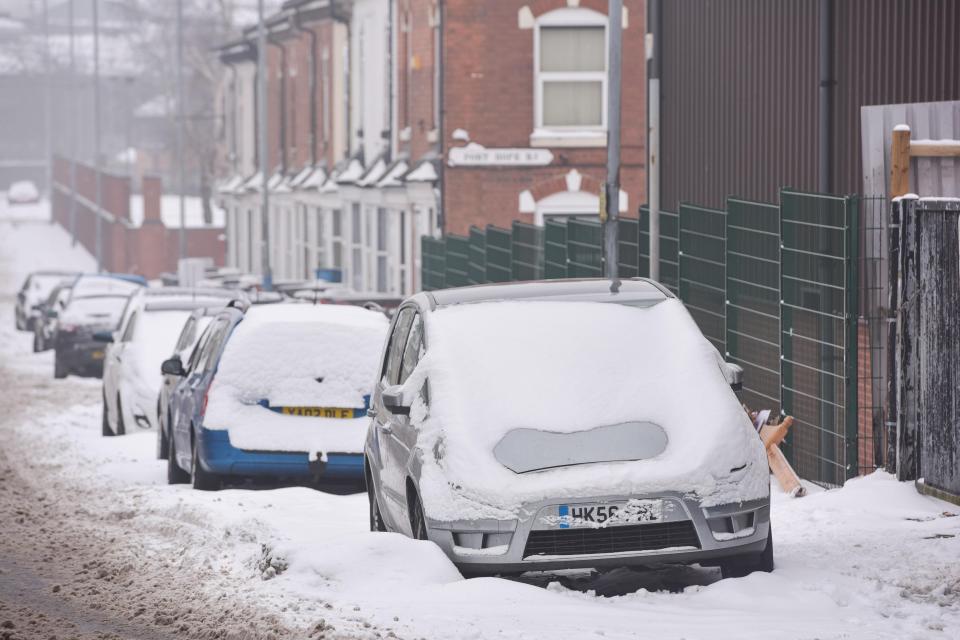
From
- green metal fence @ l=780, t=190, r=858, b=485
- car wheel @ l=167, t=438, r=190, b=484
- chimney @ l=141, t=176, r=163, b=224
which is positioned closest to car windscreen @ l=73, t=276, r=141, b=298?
car wheel @ l=167, t=438, r=190, b=484

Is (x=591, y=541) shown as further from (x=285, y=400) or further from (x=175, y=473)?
(x=175, y=473)

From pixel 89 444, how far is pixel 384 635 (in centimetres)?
1247

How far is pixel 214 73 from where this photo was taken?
92.7m

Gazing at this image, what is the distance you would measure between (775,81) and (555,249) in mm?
3573

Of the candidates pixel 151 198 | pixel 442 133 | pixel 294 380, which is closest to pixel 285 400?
pixel 294 380

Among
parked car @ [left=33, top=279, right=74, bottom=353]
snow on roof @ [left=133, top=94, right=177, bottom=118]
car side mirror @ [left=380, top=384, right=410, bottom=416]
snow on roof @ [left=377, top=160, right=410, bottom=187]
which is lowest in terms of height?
parked car @ [left=33, top=279, right=74, bottom=353]

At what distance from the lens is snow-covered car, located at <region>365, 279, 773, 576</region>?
8852mm

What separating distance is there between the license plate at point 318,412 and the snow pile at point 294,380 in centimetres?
3

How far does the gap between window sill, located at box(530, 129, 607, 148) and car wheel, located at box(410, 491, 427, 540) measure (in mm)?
23472

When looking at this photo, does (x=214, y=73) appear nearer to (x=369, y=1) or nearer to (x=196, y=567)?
(x=369, y=1)

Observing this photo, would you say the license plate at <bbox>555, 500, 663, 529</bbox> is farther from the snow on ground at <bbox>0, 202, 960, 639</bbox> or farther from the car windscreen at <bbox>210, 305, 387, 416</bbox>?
the car windscreen at <bbox>210, 305, 387, 416</bbox>

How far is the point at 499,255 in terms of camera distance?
23.4 metres

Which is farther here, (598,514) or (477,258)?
(477,258)

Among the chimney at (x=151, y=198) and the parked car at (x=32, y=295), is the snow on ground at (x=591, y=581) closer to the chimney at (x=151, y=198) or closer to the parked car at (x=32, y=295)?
the parked car at (x=32, y=295)
